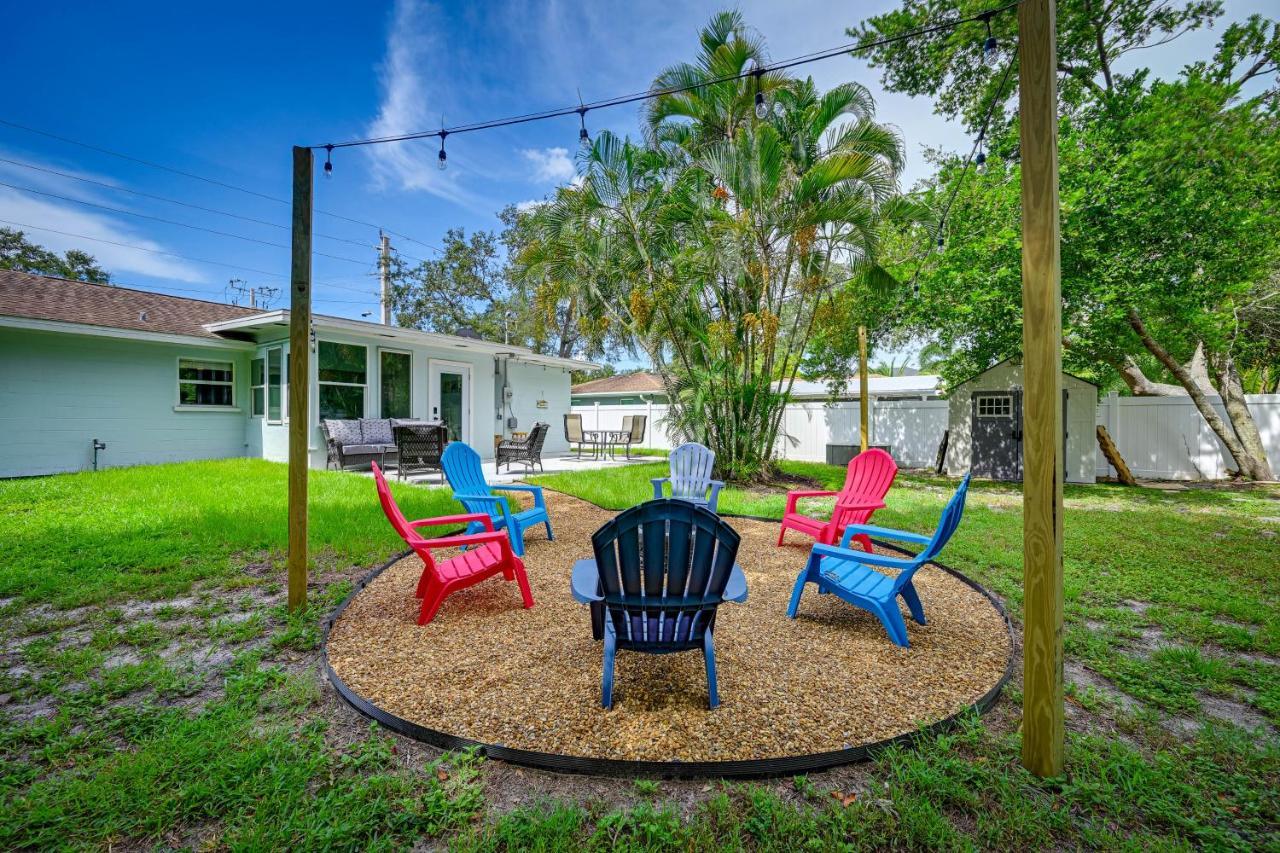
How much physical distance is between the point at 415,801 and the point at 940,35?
1287 cm

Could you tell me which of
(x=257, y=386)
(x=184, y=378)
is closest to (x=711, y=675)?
(x=257, y=386)

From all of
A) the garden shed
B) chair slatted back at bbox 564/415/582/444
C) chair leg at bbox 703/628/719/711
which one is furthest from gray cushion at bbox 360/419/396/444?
the garden shed

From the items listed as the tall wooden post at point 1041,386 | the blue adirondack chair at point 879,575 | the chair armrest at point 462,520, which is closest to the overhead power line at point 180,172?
the chair armrest at point 462,520

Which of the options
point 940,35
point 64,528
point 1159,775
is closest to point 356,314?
point 64,528

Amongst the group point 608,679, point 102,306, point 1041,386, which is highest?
point 102,306

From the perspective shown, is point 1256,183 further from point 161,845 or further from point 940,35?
point 161,845

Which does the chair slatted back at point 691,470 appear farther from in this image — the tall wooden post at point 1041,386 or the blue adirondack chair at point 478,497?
the tall wooden post at point 1041,386

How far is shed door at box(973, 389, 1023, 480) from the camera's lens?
10211 millimetres

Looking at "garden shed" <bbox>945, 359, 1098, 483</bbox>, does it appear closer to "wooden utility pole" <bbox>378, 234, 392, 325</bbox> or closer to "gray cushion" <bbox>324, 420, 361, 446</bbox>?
"gray cushion" <bbox>324, 420, 361, 446</bbox>

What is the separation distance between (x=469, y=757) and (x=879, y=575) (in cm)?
264

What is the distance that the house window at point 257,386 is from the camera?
451 inches

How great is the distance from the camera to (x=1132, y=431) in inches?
432

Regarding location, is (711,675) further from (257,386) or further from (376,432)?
(257,386)

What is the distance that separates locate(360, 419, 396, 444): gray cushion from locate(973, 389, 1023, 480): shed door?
1235 centimetres
